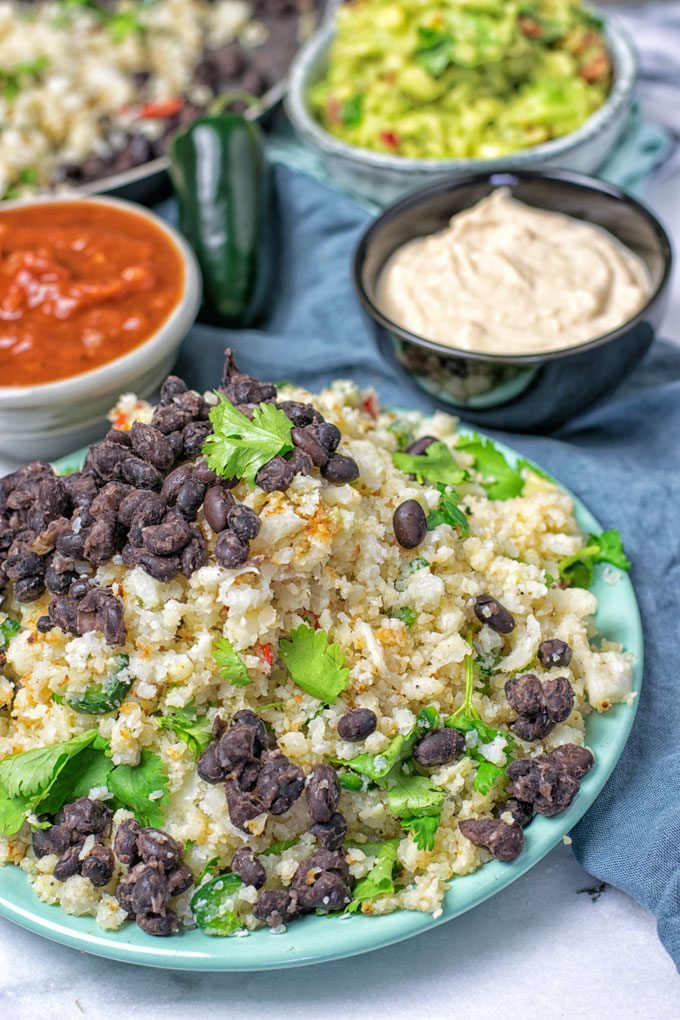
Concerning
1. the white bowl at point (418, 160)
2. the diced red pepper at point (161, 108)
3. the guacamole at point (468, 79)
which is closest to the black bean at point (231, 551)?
the white bowl at point (418, 160)

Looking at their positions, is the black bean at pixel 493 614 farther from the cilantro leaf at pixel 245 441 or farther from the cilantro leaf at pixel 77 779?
the cilantro leaf at pixel 77 779

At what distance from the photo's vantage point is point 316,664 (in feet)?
9.61

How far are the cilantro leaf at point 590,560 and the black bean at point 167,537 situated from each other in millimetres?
1235

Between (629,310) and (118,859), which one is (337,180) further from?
(118,859)

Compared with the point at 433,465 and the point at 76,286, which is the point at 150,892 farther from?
the point at 76,286

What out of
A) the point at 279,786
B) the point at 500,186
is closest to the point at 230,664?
the point at 279,786

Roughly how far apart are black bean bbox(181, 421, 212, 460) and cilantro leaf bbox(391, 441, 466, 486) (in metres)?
0.66

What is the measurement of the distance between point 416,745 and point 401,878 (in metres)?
0.34

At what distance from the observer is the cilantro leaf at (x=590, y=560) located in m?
3.48

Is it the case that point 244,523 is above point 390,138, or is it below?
above

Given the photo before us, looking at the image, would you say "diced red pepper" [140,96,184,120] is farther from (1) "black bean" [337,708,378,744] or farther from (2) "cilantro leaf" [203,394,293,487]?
(1) "black bean" [337,708,378,744]

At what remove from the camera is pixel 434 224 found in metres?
4.89

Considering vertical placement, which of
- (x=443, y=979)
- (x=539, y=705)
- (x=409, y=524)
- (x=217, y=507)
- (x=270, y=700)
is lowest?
(x=443, y=979)

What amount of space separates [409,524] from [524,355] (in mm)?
1218
